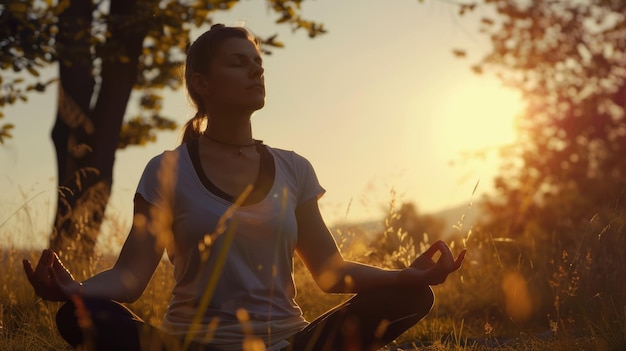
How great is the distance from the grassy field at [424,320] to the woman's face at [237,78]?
167cm

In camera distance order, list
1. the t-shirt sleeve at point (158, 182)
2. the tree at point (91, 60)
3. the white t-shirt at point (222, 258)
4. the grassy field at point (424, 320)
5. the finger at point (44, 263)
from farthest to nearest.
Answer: the tree at point (91, 60) < the grassy field at point (424, 320) < the t-shirt sleeve at point (158, 182) < the white t-shirt at point (222, 258) < the finger at point (44, 263)

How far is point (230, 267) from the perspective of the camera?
3.14 meters

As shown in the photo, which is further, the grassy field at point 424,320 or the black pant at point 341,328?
the grassy field at point 424,320

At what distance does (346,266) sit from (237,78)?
918 millimetres

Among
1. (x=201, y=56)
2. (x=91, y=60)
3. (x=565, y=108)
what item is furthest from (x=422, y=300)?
(x=565, y=108)

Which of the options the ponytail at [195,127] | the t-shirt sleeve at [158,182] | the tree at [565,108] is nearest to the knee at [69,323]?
the t-shirt sleeve at [158,182]

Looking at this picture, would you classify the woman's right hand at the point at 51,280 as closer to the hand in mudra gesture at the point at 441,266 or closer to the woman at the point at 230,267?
the woman at the point at 230,267

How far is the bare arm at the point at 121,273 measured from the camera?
276 centimetres

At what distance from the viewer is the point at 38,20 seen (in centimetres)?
769

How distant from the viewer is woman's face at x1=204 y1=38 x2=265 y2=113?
11.1 ft

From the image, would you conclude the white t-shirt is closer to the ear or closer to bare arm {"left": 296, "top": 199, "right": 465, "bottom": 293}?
bare arm {"left": 296, "top": 199, "right": 465, "bottom": 293}

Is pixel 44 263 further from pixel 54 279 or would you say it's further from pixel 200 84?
pixel 200 84

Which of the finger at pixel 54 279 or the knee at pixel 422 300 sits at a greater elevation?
the finger at pixel 54 279

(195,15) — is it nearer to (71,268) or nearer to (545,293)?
(71,268)
